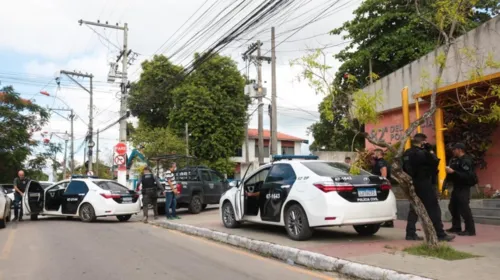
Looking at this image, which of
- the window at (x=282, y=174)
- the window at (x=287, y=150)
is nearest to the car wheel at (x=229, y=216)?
the window at (x=282, y=174)

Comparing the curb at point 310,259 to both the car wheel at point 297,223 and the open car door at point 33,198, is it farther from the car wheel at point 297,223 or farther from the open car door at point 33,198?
the open car door at point 33,198

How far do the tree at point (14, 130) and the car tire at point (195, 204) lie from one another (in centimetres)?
2129

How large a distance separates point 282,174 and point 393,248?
2757 millimetres

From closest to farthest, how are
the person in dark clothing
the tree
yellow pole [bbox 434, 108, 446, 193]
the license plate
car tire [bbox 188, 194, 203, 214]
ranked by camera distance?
the license plate, the person in dark clothing, yellow pole [bbox 434, 108, 446, 193], car tire [bbox 188, 194, 203, 214], the tree

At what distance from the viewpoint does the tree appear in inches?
1252

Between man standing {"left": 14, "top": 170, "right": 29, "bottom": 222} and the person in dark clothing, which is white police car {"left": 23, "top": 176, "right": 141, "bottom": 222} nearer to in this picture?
man standing {"left": 14, "top": 170, "right": 29, "bottom": 222}

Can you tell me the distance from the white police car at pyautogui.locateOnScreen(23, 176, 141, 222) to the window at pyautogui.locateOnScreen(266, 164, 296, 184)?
649 centimetres

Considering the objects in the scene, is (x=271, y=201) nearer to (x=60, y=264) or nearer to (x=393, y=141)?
(x=60, y=264)

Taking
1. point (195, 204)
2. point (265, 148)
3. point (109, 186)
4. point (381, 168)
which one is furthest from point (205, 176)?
point (265, 148)

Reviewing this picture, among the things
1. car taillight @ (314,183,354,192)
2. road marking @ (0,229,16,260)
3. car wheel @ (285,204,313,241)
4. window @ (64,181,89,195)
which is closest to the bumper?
car taillight @ (314,183,354,192)

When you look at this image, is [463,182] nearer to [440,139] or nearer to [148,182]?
[440,139]

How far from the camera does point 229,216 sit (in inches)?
431

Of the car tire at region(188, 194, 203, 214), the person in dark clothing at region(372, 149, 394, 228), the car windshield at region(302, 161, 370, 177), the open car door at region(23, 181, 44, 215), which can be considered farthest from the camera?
the car tire at region(188, 194, 203, 214)

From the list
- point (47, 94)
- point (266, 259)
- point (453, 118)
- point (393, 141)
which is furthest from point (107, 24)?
point (266, 259)
